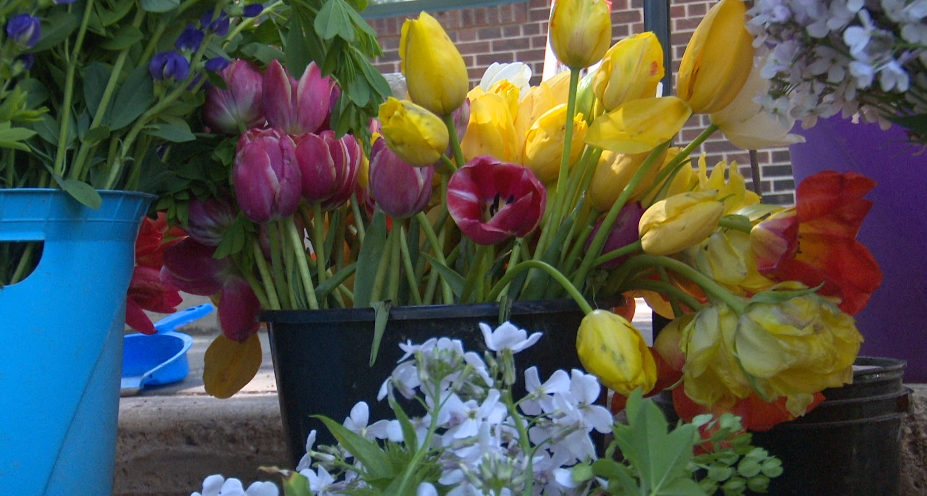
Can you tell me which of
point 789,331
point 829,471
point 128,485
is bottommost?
point 128,485

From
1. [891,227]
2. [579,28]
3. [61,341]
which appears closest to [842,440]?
[891,227]

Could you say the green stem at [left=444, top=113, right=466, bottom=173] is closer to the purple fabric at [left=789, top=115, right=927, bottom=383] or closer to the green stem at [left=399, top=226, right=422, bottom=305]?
the green stem at [left=399, top=226, right=422, bottom=305]

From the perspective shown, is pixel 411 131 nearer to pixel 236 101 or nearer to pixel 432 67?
pixel 432 67

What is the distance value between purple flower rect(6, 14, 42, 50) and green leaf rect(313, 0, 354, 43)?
0.59 feet

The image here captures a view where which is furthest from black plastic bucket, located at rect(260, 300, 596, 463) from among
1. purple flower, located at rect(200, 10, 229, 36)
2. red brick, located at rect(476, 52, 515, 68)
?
red brick, located at rect(476, 52, 515, 68)

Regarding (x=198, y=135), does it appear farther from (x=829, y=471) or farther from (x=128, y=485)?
(x=829, y=471)

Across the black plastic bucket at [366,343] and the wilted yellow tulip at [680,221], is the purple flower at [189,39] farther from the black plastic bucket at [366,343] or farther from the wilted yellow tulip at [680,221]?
the wilted yellow tulip at [680,221]

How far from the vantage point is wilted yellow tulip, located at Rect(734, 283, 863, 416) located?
51cm

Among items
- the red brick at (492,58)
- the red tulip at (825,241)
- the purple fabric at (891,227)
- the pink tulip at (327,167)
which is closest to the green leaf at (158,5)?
the pink tulip at (327,167)

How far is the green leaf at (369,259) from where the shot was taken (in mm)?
619

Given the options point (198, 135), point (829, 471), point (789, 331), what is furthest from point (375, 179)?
point (829, 471)

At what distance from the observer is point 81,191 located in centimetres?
54

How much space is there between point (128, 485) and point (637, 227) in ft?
2.29

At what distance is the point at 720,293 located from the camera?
0.56 metres
